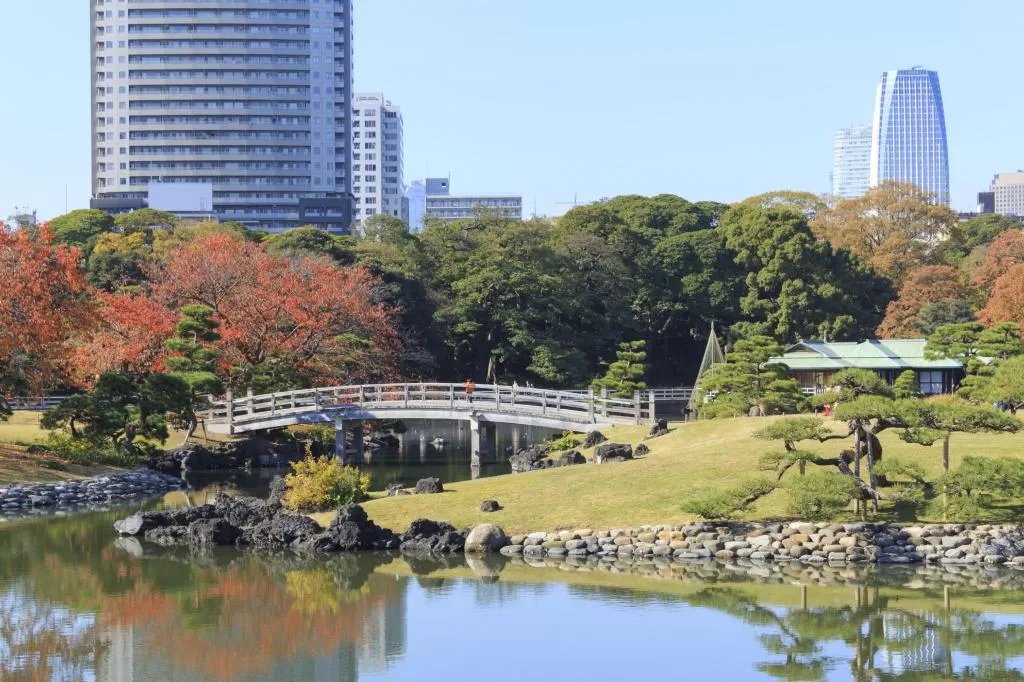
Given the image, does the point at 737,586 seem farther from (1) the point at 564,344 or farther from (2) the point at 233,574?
(1) the point at 564,344

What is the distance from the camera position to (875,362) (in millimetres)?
57344

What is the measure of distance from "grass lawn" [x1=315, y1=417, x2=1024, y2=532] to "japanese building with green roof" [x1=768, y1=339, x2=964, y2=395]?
86.0ft

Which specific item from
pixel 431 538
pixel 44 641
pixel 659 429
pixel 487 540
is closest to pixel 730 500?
pixel 487 540

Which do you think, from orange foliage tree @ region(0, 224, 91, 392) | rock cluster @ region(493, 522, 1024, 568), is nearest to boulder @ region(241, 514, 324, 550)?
rock cluster @ region(493, 522, 1024, 568)

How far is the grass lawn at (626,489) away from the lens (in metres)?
27.3

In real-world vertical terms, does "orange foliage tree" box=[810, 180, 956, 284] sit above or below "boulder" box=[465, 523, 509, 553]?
above

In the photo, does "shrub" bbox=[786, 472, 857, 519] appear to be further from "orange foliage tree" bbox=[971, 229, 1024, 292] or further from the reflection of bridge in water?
"orange foliage tree" bbox=[971, 229, 1024, 292]

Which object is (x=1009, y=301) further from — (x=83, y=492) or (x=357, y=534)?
(x=83, y=492)

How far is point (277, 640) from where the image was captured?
20500mm

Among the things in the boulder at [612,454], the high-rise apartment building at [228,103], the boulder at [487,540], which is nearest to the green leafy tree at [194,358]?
the boulder at [612,454]

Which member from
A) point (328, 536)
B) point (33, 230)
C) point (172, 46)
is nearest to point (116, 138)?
point (172, 46)

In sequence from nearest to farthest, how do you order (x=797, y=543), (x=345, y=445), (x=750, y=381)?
(x=797, y=543), (x=750, y=381), (x=345, y=445)

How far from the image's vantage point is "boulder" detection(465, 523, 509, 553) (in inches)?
1053

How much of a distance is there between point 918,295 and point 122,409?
144ft
